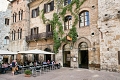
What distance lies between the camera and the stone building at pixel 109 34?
1228 centimetres

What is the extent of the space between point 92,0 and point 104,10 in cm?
214

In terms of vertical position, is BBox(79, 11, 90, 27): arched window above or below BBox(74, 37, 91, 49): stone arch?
above

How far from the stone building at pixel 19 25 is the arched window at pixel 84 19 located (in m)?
10.8

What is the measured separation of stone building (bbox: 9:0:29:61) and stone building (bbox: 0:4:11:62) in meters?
1.15

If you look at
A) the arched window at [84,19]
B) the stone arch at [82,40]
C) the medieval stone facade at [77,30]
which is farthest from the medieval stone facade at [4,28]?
the arched window at [84,19]

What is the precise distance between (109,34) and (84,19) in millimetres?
3835

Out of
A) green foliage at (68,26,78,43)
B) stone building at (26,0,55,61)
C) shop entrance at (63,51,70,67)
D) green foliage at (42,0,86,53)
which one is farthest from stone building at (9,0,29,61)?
green foliage at (68,26,78,43)

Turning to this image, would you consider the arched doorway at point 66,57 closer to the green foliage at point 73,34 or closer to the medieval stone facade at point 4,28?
the green foliage at point 73,34

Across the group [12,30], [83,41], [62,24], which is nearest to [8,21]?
[12,30]

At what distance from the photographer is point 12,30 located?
2564 cm

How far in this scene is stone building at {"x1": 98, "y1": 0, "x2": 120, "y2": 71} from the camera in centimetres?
1228

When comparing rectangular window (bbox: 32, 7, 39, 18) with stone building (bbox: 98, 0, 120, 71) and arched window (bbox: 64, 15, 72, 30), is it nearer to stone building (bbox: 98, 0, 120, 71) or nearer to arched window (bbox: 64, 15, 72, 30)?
arched window (bbox: 64, 15, 72, 30)

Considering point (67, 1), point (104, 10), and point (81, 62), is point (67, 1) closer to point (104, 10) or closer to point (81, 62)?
point (104, 10)

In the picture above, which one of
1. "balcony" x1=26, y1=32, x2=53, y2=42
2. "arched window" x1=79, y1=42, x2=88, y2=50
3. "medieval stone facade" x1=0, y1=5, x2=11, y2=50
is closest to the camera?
"arched window" x1=79, y1=42, x2=88, y2=50
